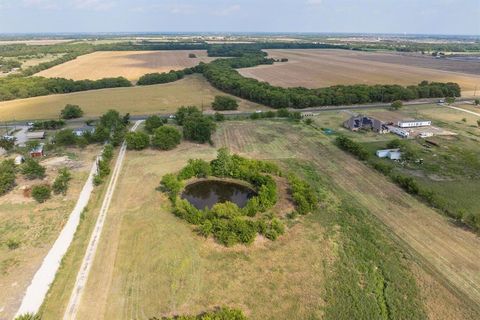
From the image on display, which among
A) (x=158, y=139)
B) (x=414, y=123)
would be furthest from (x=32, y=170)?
(x=414, y=123)

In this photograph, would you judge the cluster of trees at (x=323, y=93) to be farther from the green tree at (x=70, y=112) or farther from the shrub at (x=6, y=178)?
the shrub at (x=6, y=178)

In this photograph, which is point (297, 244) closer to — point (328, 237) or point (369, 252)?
point (328, 237)

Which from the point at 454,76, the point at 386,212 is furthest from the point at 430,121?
the point at 454,76

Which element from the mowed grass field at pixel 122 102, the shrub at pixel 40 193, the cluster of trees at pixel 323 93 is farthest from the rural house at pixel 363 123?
the shrub at pixel 40 193

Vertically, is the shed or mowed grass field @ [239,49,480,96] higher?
mowed grass field @ [239,49,480,96]

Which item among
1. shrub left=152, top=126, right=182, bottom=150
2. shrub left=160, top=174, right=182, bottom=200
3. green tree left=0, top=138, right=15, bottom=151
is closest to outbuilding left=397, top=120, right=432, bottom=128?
shrub left=152, top=126, right=182, bottom=150

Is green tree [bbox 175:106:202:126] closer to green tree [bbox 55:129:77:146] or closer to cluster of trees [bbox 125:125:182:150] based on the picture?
cluster of trees [bbox 125:125:182:150]
